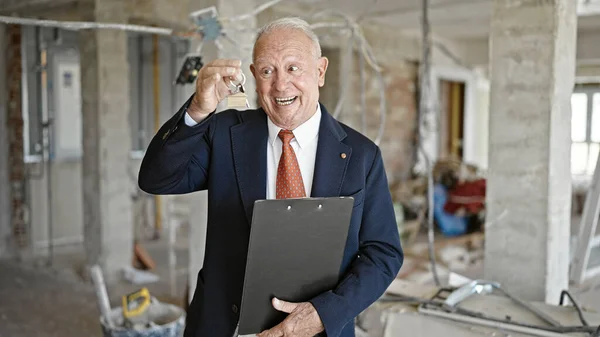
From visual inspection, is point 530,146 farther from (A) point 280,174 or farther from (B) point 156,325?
(B) point 156,325

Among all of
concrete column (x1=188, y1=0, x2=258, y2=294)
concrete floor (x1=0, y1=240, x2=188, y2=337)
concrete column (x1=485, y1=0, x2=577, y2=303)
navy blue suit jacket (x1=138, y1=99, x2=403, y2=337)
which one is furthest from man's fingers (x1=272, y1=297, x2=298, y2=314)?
concrete floor (x1=0, y1=240, x2=188, y2=337)

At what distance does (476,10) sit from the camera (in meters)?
6.57

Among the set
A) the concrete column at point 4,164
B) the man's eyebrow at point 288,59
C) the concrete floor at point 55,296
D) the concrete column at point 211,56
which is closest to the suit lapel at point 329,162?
the man's eyebrow at point 288,59

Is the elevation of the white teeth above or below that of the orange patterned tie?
above

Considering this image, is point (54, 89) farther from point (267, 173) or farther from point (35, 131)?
point (267, 173)

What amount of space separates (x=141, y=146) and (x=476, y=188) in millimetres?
4153

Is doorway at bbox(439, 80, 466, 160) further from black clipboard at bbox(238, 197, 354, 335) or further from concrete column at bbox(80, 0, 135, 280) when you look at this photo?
black clipboard at bbox(238, 197, 354, 335)

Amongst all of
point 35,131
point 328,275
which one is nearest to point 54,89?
point 35,131

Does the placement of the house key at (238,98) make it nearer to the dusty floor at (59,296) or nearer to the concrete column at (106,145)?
the dusty floor at (59,296)

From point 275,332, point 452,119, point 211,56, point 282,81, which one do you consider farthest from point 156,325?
point 452,119

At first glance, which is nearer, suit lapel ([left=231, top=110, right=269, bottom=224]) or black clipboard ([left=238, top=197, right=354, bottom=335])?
black clipboard ([left=238, top=197, right=354, bottom=335])

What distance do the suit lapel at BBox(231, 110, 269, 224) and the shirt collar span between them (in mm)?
17

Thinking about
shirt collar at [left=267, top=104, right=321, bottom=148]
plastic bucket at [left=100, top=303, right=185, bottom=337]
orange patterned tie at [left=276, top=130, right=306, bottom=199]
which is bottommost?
plastic bucket at [left=100, top=303, right=185, bottom=337]

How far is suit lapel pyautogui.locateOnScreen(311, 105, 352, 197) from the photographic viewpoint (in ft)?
4.84
